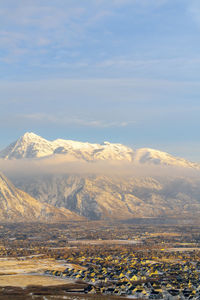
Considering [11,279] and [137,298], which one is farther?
[11,279]

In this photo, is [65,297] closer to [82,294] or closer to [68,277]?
[82,294]

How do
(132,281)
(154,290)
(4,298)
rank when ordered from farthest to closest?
(132,281) → (154,290) → (4,298)

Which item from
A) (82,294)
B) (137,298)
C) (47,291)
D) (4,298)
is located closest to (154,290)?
(137,298)

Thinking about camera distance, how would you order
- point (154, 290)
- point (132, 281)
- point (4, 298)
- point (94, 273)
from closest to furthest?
point (4, 298), point (154, 290), point (132, 281), point (94, 273)

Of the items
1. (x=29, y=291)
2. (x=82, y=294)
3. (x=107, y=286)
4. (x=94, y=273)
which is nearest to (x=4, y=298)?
(x=29, y=291)

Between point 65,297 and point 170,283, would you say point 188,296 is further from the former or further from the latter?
point 65,297

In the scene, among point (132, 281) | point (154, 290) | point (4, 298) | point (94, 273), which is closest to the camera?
point (4, 298)

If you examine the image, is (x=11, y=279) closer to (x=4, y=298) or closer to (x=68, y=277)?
(x=68, y=277)

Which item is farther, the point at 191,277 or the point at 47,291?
the point at 191,277
